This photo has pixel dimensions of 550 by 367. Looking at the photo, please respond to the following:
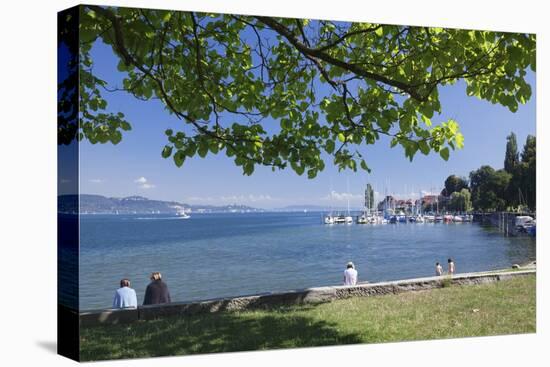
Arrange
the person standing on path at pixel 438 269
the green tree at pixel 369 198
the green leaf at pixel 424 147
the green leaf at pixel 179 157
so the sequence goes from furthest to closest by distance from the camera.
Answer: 1. the person standing on path at pixel 438 269
2. the green tree at pixel 369 198
3. the green leaf at pixel 424 147
4. the green leaf at pixel 179 157

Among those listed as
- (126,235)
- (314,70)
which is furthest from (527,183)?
(126,235)

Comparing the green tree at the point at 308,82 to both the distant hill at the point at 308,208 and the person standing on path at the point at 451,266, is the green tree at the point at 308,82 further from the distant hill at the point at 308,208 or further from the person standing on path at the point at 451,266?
the person standing on path at the point at 451,266

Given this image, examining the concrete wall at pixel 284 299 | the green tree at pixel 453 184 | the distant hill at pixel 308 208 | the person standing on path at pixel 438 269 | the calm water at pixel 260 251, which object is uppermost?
the green tree at pixel 453 184

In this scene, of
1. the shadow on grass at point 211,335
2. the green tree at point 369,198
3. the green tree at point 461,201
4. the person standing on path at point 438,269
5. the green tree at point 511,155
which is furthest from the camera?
the green tree at point 511,155

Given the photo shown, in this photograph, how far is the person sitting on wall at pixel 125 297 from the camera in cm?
761

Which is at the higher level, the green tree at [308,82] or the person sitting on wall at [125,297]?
the green tree at [308,82]

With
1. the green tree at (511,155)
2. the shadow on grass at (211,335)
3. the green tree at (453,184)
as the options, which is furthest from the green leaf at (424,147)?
the shadow on grass at (211,335)

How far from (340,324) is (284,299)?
77 cm

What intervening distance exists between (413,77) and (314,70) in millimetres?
1207

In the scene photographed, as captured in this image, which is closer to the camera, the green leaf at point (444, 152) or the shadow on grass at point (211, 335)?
the shadow on grass at point (211, 335)

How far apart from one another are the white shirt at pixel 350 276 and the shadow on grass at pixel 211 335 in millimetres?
598

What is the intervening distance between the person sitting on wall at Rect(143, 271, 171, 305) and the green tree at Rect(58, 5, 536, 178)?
1392 millimetres

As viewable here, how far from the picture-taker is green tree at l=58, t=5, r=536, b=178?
7867 millimetres

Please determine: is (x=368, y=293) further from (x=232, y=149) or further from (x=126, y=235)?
(x=126, y=235)
